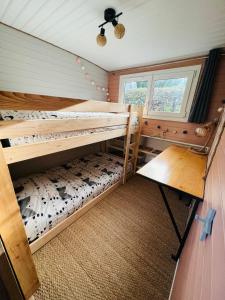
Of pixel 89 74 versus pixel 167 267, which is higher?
pixel 89 74

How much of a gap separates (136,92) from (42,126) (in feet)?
8.26

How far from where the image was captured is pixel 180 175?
4.55ft

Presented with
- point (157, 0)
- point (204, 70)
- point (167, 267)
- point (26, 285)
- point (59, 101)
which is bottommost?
point (167, 267)

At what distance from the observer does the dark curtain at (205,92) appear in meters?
1.94

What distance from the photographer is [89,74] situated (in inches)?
113

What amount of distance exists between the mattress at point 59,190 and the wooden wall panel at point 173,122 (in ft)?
3.72

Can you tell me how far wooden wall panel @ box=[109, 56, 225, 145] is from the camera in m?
2.04

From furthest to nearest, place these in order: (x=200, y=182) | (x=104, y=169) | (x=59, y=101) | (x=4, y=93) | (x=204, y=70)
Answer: (x=104, y=169) < (x=204, y=70) < (x=200, y=182) < (x=59, y=101) < (x=4, y=93)

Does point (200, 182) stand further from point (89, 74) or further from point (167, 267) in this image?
point (89, 74)

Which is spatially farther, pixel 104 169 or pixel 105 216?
pixel 104 169

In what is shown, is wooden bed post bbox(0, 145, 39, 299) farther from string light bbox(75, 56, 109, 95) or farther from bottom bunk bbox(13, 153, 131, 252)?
string light bbox(75, 56, 109, 95)

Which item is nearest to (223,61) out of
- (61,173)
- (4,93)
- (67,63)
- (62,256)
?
(67,63)

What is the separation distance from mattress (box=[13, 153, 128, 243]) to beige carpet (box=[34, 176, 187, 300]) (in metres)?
0.26

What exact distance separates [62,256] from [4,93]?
1.56 m
